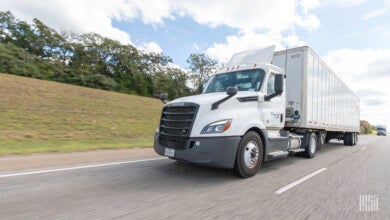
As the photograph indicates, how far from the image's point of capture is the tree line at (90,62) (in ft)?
135

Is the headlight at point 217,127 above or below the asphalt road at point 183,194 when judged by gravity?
above

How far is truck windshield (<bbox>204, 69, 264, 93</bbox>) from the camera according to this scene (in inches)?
244

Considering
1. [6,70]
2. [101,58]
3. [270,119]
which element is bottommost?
[270,119]

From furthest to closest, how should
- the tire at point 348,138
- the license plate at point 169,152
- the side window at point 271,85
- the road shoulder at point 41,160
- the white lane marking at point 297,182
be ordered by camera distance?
the tire at point 348,138 → the side window at point 271,85 → the road shoulder at point 41,160 → the license plate at point 169,152 → the white lane marking at point 297,182

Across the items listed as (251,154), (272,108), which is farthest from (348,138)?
(251,154)

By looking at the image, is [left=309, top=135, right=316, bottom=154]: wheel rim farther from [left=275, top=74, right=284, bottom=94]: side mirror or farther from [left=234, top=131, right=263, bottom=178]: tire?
→ [left=234, top=131, right=263, bottom=178]: tire

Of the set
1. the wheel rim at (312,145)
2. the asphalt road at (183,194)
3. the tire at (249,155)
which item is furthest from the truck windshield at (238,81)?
the wheel rim at (312,145)

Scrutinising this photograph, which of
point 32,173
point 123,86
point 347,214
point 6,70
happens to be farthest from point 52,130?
point 123,86

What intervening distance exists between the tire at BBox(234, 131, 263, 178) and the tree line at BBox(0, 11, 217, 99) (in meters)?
39.9

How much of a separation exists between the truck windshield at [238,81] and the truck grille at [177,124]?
163 cm

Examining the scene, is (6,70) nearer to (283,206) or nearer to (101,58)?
(101,58)

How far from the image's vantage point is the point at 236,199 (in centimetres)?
396

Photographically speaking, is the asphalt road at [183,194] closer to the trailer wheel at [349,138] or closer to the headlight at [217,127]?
the headlight at [217,127]

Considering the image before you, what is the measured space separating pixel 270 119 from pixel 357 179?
2.44 meters
